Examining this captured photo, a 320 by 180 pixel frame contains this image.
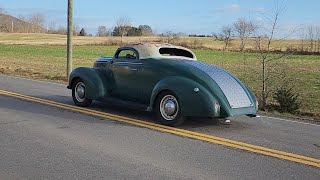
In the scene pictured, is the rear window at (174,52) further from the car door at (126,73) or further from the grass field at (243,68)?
the grass field at (243,68)

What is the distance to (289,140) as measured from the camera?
7465 mm

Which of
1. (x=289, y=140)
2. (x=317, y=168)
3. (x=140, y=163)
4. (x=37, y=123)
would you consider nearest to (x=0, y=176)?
(x=140, y=163)

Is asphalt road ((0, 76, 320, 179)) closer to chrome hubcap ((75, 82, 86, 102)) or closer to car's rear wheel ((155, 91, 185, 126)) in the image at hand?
car's rear wheel ((155, 91, 185, 126))

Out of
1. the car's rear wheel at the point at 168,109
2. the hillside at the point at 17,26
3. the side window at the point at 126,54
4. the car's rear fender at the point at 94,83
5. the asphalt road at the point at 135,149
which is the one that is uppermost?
the hillside at the point at 17,26

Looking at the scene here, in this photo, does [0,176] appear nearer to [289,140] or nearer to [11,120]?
[11,120]

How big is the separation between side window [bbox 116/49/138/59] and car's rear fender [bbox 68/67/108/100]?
650 millimetres

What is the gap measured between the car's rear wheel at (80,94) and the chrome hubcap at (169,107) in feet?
8.32

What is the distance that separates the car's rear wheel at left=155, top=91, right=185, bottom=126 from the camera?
27.2 feet

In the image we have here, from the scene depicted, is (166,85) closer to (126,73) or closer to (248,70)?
(126,73)

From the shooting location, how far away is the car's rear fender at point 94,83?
9.95 m

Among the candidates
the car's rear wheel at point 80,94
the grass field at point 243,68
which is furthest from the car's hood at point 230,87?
the grass field at point 243,68

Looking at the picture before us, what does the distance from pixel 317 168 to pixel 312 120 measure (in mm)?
4633

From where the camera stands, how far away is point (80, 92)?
10602 millimetres

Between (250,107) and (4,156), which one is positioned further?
(250,107)
